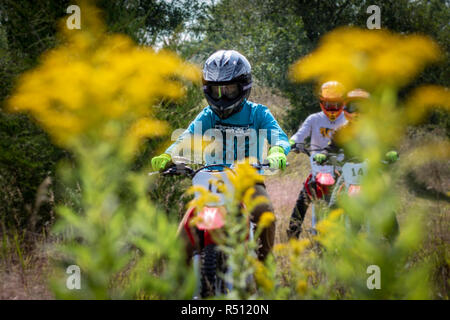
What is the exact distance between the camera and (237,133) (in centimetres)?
312

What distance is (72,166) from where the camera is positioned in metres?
4.19

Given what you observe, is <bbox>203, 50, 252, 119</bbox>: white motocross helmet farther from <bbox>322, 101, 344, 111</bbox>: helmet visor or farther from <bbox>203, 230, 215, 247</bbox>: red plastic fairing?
<bbox>322, 101, 344, 111</bbox>: helmet visor

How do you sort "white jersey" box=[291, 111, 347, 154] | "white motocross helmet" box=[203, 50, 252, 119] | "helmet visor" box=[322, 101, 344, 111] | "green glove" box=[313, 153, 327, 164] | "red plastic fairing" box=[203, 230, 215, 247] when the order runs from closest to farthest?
1. "red plastic fairing" box=[203, 230, 215, 247]
2. "white motocross helmet" box=[203, 50, 252, 119]
3. "green glove" box=[313, 153, 327, 164]
4. "helmet visor" box=[322, 101, 344, 111]
5. "white jersey" box=[291, 111, 347, 154]

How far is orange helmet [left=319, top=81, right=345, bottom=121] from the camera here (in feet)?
15.0

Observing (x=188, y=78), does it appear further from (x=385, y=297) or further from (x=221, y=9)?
(x=221, y=9)

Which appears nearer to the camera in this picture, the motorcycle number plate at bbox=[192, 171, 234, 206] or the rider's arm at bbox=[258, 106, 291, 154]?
the motorcycle number plate at bbox=[192, 171, 234, 206]

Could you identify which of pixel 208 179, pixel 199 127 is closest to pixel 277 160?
pixel 208 179

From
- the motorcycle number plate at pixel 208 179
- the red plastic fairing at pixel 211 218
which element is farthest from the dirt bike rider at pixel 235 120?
the red plastic fairing at pixel 211 218

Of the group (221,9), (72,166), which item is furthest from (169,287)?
(221,9)

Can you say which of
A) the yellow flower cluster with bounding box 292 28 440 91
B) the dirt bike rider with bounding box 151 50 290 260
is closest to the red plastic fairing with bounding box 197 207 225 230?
the dirt bike rider with bounding box 151 50 290 260

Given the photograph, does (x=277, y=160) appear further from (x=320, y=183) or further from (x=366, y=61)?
(x=320, y=183)

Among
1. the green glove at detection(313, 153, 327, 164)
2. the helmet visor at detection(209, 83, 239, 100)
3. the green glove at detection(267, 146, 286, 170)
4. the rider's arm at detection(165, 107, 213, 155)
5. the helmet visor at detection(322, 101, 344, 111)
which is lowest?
the green glove at detection(267, 146, 286, 170)

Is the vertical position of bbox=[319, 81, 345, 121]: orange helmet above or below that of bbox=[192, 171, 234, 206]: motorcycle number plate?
above
